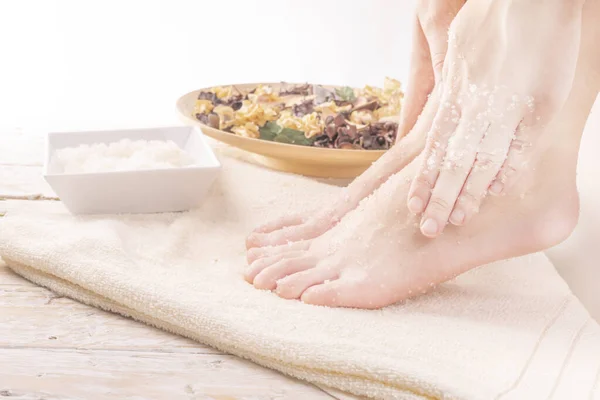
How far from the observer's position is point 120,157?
1.12 meters

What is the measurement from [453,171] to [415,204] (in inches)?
2.2

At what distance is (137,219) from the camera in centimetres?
104

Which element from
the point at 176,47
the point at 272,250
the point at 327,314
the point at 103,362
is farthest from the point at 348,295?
the point at 176,47

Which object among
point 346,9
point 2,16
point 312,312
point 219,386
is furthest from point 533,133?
point 2,16

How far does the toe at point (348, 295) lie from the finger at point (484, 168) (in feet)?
0.38

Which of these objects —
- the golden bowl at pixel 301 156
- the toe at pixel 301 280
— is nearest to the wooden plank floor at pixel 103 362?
the toe at pixel 301 280

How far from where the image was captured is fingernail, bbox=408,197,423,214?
0.86m

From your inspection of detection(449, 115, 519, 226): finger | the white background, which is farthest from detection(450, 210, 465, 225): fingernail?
the white background

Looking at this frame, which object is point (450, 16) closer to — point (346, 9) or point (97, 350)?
point (97, 350)

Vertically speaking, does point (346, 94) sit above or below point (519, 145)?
below

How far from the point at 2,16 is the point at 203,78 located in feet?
2.05

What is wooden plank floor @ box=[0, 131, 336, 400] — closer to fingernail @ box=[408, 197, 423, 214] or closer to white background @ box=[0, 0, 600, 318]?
fingernail @ box=[408, 197, 423, 214]

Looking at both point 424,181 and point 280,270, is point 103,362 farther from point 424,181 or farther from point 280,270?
point 424,181

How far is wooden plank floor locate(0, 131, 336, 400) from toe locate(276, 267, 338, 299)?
13cm
